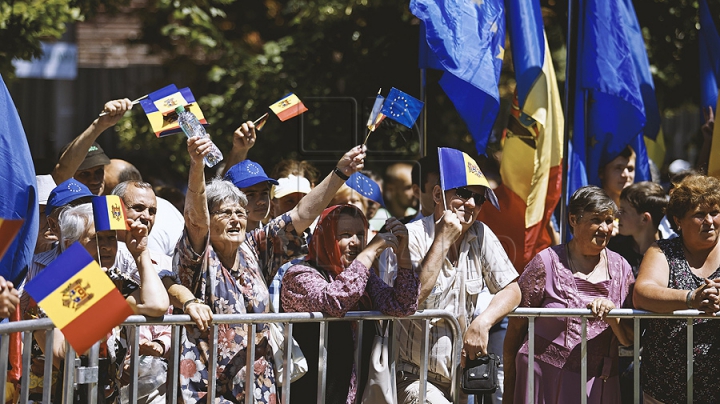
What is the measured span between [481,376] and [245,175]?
1583mm

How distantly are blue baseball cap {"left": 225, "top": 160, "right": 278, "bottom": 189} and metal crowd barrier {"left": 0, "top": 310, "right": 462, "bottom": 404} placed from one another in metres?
0.99

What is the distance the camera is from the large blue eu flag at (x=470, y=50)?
5.50m

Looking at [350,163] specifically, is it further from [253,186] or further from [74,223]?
[74,223]

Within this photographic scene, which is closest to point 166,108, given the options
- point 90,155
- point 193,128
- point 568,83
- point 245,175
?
point 193,128

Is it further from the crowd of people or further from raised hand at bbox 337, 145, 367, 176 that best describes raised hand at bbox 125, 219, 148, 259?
raised hand at bbox 337, 145, 367, 176

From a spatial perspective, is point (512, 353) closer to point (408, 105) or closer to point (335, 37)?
point (408, 105)

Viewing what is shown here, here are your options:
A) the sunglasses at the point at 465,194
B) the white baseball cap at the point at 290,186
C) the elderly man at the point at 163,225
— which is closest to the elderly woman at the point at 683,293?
the sunglasses at the point at 465,194

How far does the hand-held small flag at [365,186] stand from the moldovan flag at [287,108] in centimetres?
113

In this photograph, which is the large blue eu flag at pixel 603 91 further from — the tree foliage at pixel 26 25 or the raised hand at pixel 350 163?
the tree foliage at pixel 26 25

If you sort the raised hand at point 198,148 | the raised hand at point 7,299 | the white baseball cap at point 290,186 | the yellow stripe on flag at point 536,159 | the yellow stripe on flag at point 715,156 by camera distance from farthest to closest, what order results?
the yellow stripe on flag at point 536,159, the yellow stripe on flag at point 715,156, the white baseball cap at point 290,186, the raised hand at point 198,148, the raised hand at point 7,299

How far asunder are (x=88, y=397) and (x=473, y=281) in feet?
6.05

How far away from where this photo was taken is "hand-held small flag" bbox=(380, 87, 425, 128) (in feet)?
16.0

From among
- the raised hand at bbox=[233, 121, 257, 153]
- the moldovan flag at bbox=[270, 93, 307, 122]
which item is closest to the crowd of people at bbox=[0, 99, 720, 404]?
the raised hand at bbox=[233, 121, 257, 153]

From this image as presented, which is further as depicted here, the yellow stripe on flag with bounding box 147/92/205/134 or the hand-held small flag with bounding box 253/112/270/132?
the hand-held small flag with bounding box 253/112/270/132
